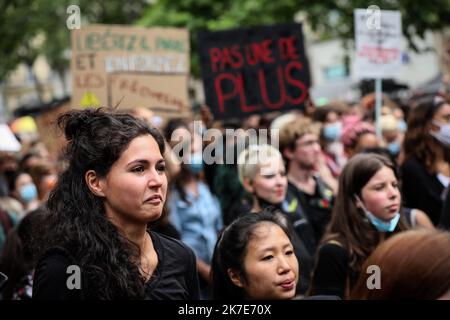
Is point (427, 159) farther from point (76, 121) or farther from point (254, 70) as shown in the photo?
point (76, 121)

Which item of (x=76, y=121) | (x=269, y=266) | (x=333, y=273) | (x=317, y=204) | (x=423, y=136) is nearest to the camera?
(x=76, y=121)

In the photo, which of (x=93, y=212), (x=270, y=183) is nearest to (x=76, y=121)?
(x=93, y=212)

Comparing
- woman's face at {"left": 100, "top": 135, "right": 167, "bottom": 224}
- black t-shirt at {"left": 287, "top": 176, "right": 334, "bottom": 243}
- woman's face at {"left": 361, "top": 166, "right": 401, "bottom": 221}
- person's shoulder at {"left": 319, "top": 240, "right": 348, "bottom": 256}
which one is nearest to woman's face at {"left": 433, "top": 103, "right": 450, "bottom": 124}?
black t-shirt at {"left": 287, "top": 176, "right": 334, "bottom": 243}

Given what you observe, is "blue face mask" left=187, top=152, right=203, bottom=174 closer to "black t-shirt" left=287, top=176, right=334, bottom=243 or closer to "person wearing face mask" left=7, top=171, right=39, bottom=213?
"black t-shirt" left=287, top=176, right=334, bottom=243

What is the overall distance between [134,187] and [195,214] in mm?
2978

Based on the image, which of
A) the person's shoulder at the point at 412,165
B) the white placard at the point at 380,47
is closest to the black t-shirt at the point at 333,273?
the person's shoulder at the point at 412,165

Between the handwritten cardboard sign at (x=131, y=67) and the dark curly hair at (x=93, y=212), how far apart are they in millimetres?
3691

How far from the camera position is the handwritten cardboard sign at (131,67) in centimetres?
662

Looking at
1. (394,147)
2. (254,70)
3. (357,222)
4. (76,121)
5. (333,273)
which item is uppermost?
(254,70)

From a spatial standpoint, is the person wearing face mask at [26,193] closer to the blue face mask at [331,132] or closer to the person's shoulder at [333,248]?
the blue face mask at [331,132]

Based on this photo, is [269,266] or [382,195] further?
[382,195]

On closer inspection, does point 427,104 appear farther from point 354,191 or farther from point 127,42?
point 127,42

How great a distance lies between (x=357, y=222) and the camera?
12.6ft
